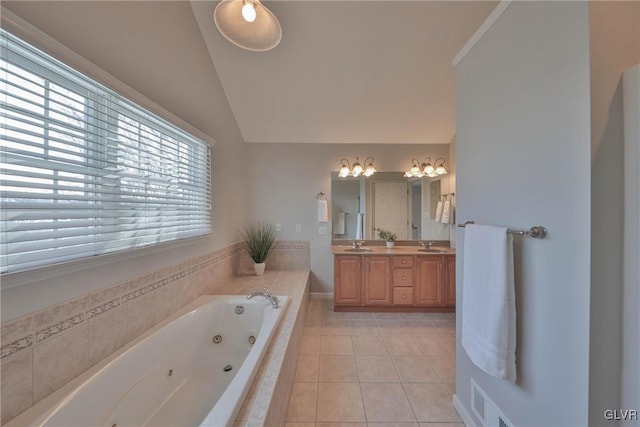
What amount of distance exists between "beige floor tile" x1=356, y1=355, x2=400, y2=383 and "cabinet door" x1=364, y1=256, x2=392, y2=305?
3.13ft

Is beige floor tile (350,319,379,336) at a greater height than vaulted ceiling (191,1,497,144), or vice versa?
vaulted ceiling (191,1,497,144)

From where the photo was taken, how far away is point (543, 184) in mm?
971

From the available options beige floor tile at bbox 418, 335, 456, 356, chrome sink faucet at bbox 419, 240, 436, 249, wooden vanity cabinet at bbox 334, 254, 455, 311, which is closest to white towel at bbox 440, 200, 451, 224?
chrome sink faucet at bbox 419, 240, 436, 249

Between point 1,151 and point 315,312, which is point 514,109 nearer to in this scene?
point 1,151

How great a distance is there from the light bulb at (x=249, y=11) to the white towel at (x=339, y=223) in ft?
8.55

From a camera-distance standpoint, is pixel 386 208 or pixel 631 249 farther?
pixel 386 208

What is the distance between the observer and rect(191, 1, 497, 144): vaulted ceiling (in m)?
1.99

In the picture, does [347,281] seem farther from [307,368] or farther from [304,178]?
[304,178]

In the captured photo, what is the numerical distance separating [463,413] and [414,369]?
51 cm

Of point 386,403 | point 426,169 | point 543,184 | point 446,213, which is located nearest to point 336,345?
point 386,403

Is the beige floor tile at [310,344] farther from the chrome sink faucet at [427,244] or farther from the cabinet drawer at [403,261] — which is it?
the chrome sink faucet at [427,244]

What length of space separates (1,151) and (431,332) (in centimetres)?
338

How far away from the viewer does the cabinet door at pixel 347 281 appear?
10.2 feet

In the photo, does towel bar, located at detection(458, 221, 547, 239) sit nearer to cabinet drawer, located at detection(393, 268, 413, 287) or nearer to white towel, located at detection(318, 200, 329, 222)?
cabinet drawer, located at detection(393, 268, 413, 287)
